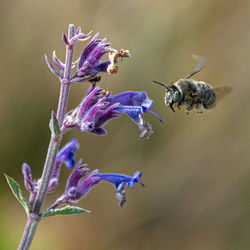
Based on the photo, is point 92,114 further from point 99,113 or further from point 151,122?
point 151,122

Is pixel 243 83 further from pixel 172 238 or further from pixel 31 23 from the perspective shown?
pixel 31 23

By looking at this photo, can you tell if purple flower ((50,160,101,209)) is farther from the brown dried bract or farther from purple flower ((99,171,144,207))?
the brown dried bract

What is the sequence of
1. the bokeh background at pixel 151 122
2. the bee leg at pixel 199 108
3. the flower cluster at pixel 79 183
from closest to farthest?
the flower cluster at pixel 79 183 < the bee leg at pixel 199 108 < the bokeh background at pixel 151 122

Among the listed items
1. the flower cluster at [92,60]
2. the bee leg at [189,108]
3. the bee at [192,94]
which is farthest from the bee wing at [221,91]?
the flower cluster at [92,60]

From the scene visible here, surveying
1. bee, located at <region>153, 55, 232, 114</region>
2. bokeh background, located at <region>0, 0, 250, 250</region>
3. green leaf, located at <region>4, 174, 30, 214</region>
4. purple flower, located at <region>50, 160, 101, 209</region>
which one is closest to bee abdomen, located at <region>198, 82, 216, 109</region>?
bee, located at <region>153, 55, 232, 114</region>

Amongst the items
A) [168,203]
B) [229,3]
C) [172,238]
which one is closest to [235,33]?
[229,3]

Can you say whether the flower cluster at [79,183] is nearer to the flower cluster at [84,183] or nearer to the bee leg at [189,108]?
the flower cluster at [84,183]
